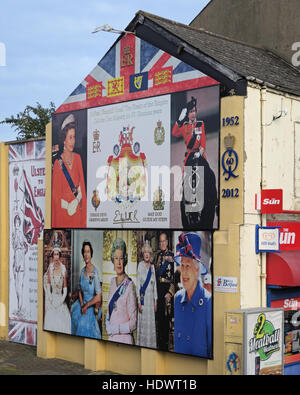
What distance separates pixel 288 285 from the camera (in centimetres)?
1312

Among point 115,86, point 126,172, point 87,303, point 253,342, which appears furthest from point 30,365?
point 115,86

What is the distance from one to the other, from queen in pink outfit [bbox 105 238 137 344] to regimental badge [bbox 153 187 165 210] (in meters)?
1.32

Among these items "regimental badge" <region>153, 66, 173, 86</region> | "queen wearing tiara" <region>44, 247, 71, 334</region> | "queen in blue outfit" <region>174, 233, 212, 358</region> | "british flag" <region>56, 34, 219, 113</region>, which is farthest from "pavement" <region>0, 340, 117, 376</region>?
"regimental badge" <region>153, 66, 173, 86</region>

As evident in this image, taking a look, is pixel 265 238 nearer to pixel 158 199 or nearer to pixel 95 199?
pixel 158 199

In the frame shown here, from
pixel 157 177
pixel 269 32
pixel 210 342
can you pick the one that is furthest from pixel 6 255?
pixel 269 32

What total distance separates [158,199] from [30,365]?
546 cm

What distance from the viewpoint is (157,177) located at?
14781 millimetres

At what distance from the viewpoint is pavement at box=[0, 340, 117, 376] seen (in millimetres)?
15766

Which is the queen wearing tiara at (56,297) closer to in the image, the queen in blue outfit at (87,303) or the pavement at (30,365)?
the queen in blue outfit at (87,303)

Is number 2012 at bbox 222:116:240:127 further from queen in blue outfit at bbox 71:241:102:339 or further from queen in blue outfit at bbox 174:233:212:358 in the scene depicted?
queen in blue outfit at bbox 71:241:102:339

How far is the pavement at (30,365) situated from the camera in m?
15.8

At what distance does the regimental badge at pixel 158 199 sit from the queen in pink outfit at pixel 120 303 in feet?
4.33

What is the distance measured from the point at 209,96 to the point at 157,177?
2.19m
